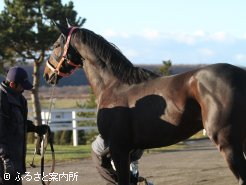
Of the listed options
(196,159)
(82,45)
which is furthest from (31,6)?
(82,45)

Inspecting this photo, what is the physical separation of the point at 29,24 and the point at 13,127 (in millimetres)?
14641

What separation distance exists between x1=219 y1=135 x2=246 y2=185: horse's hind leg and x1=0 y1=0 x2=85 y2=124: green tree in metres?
14.6

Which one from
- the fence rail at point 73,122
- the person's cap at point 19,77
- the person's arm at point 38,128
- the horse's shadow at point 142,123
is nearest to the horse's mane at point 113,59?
the horse's shadow at point 142,123

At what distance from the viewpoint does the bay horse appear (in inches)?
246

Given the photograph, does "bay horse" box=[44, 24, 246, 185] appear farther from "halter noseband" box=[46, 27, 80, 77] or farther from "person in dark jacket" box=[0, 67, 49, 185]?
"person in dark jacket" box=[0, 67, 49, 185]

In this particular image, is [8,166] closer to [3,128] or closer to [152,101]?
[3,128]

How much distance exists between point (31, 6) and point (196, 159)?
9.67 metres

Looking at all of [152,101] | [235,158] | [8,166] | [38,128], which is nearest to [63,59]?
[38,128]

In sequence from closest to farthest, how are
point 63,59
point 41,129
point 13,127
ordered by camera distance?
point 13,127, point 41,129, point 63,59

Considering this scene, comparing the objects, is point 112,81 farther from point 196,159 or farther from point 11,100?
point 196,159

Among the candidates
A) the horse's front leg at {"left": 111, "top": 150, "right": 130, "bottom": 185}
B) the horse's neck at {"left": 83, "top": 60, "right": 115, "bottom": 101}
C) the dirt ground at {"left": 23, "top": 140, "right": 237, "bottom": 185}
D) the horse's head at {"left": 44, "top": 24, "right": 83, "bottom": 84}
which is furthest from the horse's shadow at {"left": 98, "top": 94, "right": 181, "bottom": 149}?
the dirt ground at {"left": 23, "top": 140, "right": 237, "bottom": 185}

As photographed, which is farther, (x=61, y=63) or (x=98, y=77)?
(x=61, y=63)

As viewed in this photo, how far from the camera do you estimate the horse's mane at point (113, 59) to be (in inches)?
282

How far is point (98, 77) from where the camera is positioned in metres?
7.46
